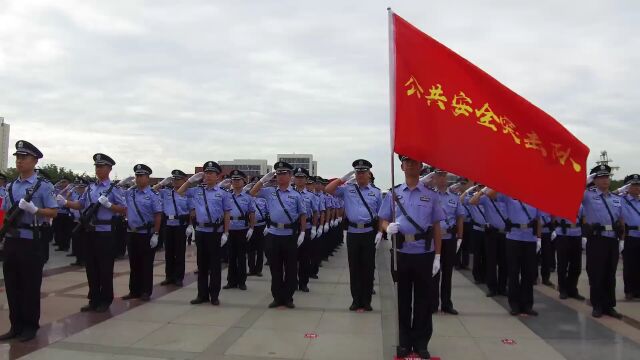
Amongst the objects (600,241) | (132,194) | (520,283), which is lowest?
(520,283)

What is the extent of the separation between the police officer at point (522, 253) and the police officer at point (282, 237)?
2923mm

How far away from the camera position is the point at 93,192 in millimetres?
6797

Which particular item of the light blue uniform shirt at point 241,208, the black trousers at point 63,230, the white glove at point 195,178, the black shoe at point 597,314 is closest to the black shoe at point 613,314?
the black shoe at point 597,314

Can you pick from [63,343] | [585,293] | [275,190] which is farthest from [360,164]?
[585,293]

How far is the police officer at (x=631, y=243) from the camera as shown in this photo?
8.07m

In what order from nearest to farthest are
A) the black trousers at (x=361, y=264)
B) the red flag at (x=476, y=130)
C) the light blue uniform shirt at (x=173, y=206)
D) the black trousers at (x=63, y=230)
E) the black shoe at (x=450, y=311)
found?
the red flag at (x=476, y=130) < the black shoe at (x=450, y=311) < the black trousers at (x=361, y=264) < the light blue uniform shirt at (x=173, y=206) < the black trousers at (x=63, y=230)

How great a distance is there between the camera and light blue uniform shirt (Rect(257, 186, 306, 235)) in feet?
A: 23.5

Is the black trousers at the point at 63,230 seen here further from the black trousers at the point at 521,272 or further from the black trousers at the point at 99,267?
the black trousers at the point at 521,272

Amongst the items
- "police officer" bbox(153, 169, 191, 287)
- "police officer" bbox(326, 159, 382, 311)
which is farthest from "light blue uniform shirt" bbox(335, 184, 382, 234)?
"police officer" bbox(153, 169, 191, 287)

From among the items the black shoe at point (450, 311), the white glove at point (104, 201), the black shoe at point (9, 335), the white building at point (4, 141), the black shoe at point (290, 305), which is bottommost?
the black shoe at point (450, 311)

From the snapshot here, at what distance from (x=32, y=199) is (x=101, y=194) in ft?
4.32

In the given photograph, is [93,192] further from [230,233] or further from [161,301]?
[230,233]

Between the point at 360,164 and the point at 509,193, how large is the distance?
9.73 ft

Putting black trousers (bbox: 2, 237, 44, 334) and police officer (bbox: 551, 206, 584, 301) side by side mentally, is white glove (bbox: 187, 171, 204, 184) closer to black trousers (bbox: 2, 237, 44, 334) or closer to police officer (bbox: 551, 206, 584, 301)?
black trousers (bbox: 2, 237, 44, 334)
